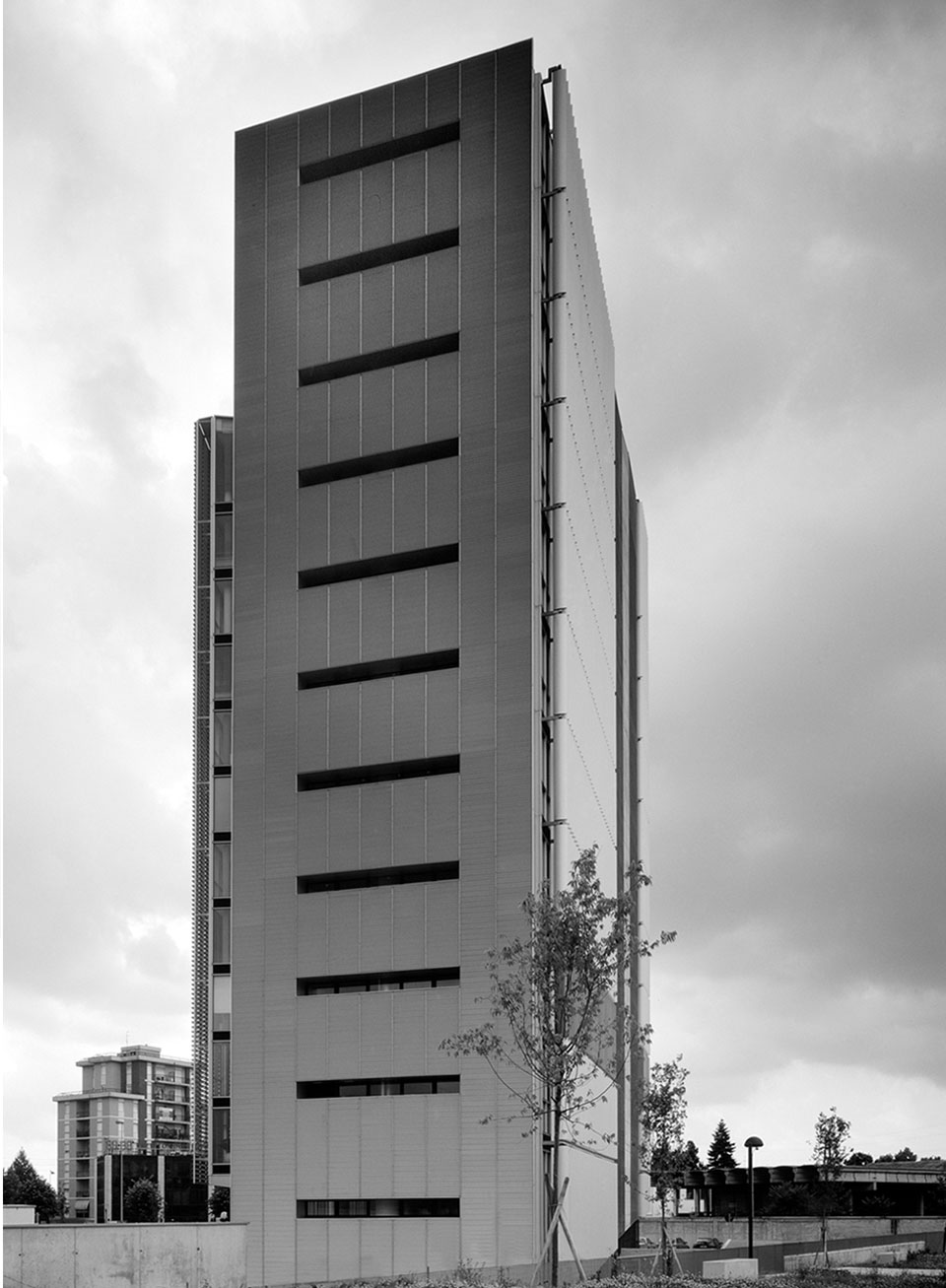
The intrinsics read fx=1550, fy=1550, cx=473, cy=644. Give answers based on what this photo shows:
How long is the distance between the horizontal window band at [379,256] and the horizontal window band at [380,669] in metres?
15.5

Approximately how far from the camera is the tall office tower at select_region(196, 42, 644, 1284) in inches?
2066

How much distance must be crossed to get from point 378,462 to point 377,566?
4000 millimetres

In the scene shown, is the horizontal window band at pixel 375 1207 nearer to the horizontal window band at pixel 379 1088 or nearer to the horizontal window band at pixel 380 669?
the horizontal window band at pixel 379 1088

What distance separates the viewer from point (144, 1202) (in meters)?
127

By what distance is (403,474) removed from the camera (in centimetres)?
5741

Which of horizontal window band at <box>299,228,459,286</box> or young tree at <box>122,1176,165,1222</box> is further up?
horizontal window band at <box>299,228,459,286</box>

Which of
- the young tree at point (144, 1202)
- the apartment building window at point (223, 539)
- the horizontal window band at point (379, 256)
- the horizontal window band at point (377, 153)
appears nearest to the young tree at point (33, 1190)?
the young tree at point (144, 1202)

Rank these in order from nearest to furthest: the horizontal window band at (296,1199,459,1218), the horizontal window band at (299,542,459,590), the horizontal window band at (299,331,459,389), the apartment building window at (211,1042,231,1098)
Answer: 1. the horizontal window band at (296,1199,459,1218)
2. the horizontal window band at (299,542,459,590)
3. the horizontal window band at (299,331,459,389)
4. the apartment building window at (211,1042,231,1098)

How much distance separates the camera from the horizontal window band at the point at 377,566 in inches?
2227

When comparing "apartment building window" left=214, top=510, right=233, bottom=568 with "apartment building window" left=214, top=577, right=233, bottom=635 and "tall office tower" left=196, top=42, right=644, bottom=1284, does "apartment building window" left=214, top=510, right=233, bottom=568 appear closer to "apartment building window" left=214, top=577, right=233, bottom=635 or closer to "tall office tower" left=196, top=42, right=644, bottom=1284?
"apartment building window" left=214, top=577, right=233, bottom=635

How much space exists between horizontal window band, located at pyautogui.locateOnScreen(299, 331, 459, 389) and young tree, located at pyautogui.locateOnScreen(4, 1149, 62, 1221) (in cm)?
7775

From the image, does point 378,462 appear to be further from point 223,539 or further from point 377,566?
point 223,539

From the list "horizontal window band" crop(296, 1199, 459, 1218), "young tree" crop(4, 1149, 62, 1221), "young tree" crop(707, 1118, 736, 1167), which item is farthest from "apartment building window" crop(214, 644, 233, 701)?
"young tree" crop(707, 1118, 736, 1167)

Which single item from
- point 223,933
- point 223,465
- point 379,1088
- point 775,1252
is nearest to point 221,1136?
point 223,933
